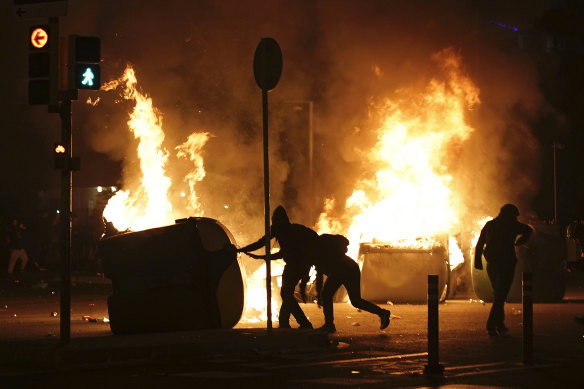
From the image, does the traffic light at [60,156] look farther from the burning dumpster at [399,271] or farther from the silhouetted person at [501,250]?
the burning dumpster at [399,271]

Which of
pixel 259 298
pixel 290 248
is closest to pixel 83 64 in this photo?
pixel 290 248

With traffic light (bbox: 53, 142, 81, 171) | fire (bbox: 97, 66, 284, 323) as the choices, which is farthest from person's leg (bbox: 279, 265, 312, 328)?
traffic light (bbox: 53, 142, 81, 171)

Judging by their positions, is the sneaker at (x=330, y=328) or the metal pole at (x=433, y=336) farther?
the sneaker at (x=330, y=328)

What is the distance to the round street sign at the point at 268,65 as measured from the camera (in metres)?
13.5

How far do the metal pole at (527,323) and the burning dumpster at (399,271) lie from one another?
26.1ft

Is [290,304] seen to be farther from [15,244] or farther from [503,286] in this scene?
[15,244]

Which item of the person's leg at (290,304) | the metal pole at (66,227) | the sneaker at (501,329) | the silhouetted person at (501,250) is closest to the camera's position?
the metal pole at (66,227)

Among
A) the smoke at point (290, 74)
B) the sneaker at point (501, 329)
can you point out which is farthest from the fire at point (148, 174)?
the sneaker at point (501, 329)

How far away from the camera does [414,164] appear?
22719mm

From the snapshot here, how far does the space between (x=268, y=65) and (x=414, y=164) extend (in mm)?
9667

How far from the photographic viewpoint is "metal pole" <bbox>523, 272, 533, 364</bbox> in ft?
37.5

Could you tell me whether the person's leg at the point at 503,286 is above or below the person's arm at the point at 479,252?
below

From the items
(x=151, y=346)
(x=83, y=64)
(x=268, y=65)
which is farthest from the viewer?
(x=268, y=65)

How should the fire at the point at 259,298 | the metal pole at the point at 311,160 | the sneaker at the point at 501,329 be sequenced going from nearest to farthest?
the sneaker at the point at 501,329 < the fire at the point at 259,298 < the metal pole at the point at 311,160
